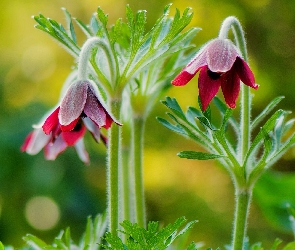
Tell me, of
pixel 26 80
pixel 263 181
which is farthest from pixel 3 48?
pixel 263 181

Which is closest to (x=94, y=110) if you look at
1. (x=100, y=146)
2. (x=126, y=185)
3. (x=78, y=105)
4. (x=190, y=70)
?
(x=78, y=105)

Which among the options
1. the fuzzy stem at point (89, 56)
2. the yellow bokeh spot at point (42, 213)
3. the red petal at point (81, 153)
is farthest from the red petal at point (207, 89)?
the yellow bokeh spot at point (42, 213)

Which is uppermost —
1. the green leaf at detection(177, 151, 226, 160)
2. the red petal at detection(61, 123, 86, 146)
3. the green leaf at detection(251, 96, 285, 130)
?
the red petal at detection(61, 123, 86, 146)

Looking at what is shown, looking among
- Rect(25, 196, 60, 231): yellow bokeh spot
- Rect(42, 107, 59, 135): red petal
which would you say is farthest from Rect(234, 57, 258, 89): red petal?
Rect(25, 196, 60, 231): yellow bokeh spot

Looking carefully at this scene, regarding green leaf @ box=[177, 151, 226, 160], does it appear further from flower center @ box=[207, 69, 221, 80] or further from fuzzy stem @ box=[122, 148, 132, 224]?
fuzzy stem @ box=[122, 148, 132, 224]

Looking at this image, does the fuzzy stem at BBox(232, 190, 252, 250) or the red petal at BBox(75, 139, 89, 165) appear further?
the red petal at BBox(75, 139, 89, 165)

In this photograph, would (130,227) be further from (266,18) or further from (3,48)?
(3,48)
